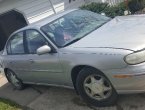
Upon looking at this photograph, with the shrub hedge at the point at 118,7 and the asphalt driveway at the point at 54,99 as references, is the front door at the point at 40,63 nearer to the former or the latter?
the asphalt driveway at the point at 54,99

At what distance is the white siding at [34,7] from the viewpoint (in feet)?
40.9

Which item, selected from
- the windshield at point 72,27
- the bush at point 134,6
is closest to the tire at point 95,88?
the windshield at point 72,27

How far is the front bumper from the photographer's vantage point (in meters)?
5.30

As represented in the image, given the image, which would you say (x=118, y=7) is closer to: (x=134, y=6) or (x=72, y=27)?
(x=134, y=6)

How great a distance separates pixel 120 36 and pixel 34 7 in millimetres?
8047

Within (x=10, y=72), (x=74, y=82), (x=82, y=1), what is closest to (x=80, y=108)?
(x=74, y=82)

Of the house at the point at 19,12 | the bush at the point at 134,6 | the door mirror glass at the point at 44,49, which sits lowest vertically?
the bush at the point at 134,6

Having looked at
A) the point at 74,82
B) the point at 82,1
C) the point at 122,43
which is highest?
the point at 122,43

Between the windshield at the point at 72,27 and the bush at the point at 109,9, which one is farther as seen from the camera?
the bush at the point at 109,9

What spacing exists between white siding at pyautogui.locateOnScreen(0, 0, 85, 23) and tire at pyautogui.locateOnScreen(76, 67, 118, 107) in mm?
6937

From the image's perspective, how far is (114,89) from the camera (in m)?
5.72

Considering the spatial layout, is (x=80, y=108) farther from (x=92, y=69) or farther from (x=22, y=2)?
(x=22, y=2)

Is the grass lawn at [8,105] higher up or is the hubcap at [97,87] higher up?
the hubcap at [97,87]

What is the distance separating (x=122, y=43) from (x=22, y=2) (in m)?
8.04
